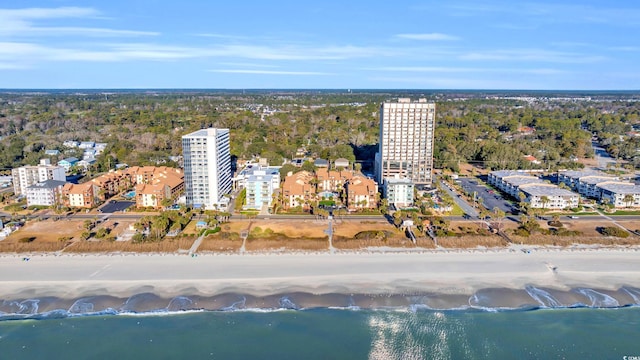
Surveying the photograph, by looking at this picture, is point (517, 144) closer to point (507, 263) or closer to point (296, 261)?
point (507, 263)

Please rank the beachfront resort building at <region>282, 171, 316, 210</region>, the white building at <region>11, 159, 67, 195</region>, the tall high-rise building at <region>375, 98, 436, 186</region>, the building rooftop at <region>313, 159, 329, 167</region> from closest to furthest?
the beachfront resort building at <region>282, 171, 316, 210</region>
the white building at <region>11, 159, 67, 195</region>
the tall high-rise building at <region>375, 98, 436, 186</region>
the building rooftop at <region>313, 159, 329, 167</region>

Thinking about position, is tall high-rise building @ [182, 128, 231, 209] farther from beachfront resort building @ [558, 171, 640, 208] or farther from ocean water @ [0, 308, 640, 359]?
beachfront resort building @ [558, 171, 640, 208]

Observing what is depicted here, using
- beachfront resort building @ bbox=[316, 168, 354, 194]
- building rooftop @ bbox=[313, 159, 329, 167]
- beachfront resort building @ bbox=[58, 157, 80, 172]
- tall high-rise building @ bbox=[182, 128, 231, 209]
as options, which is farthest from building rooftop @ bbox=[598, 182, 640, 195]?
beachfront resort building @ bbox=[58, 157, 80, 172]

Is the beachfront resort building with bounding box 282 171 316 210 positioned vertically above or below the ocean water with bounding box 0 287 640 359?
above

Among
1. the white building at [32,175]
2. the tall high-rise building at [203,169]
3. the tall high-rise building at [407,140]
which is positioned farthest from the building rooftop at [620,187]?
the white building at [32,175]

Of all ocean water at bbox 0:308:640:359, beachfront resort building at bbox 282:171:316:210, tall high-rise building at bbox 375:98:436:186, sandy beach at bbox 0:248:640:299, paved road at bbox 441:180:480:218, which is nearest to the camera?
ocean water at bbox 0:308:640:359

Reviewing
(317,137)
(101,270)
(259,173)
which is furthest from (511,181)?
(101,270)

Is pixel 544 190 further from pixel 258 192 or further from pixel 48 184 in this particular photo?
pixel 48 184

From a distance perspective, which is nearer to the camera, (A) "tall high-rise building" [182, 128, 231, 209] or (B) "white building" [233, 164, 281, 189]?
(A) "tall high-rise building" [182, 128, 231, 209]
